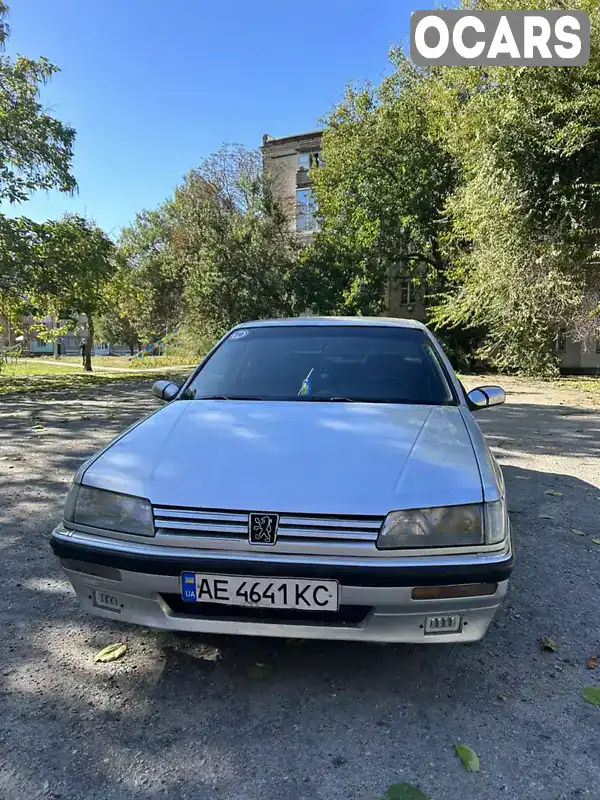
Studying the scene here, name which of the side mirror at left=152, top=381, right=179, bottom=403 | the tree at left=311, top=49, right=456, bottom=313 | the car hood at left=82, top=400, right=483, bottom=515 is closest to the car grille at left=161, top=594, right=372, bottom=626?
the car hood at left=82, top=400, right=483, bottom=515

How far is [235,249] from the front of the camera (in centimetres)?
2452

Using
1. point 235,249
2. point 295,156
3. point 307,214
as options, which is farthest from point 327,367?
point 295,156

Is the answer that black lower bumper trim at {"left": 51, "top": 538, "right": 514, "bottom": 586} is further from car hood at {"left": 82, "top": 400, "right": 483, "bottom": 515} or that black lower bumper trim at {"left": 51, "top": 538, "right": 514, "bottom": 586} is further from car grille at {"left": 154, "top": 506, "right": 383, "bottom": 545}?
car hood at {"left": 82, "top": 400, "right": 483, "bottom": 515}

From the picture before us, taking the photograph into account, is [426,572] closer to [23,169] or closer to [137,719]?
[137,719]

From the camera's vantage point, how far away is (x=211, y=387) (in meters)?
3.51

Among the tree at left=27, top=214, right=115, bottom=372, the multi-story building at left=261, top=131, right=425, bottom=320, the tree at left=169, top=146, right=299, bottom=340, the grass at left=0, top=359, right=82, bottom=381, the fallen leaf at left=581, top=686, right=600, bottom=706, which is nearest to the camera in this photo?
the fallen leaf at left=581, top=686, right=600, bottom=706

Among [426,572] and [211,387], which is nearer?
[426,572]

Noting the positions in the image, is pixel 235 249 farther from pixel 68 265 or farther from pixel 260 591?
pixel 260 591

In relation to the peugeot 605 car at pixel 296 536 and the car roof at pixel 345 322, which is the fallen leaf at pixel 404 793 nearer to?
the peugeot 605 car at pixel 296 536

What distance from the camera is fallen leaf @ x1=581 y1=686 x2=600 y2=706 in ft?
7.55

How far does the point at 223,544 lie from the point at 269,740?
2.34ft

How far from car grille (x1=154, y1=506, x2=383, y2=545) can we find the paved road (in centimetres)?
70

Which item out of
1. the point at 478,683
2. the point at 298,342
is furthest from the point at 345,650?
the point at 298,342

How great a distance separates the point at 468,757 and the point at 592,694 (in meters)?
0.73
